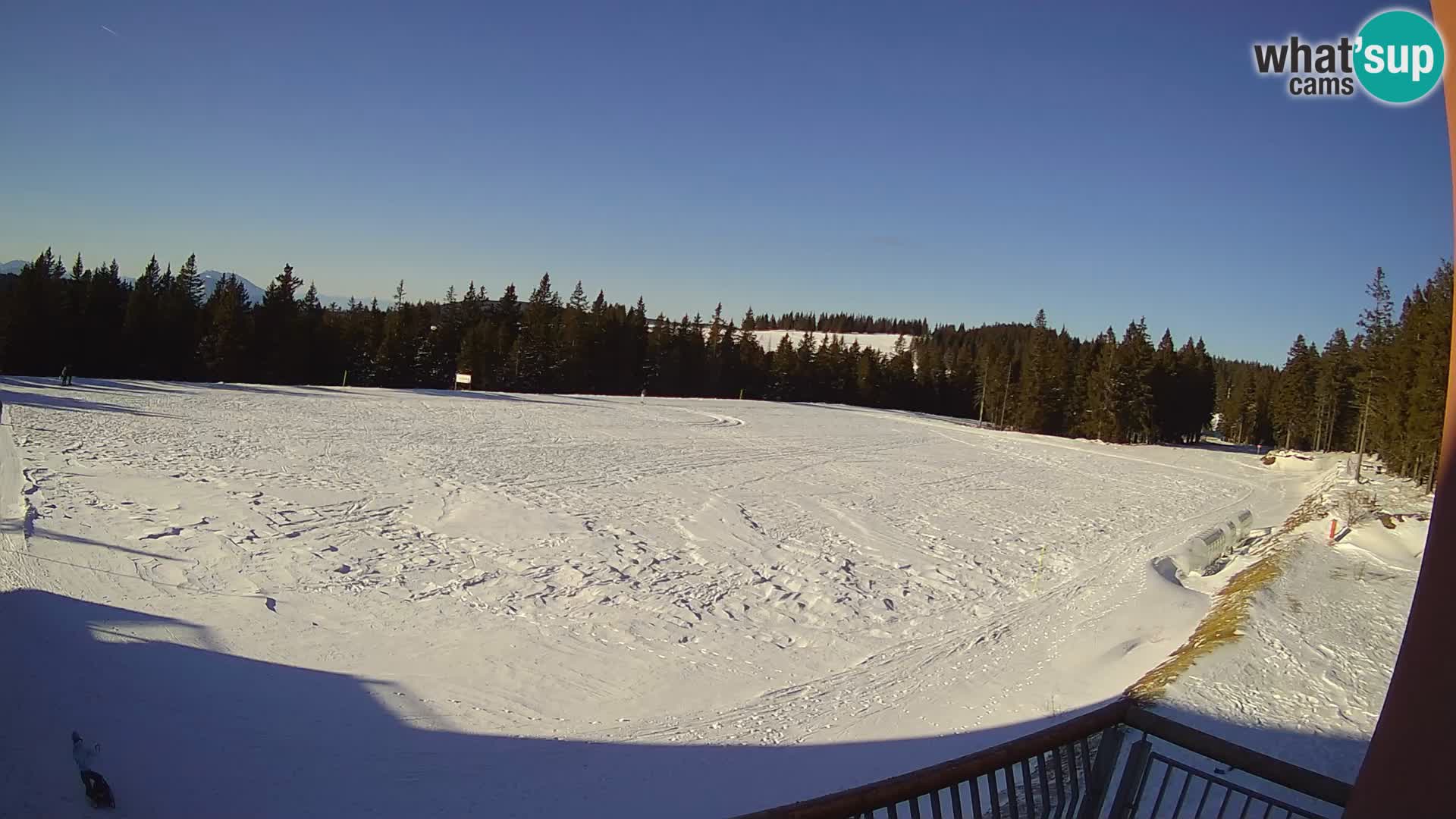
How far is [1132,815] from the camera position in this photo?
155 inches

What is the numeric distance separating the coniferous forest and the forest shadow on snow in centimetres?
3128

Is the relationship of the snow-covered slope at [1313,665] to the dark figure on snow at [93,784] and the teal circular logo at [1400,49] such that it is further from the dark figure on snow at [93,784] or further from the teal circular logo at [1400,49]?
the dark figure on snow at [93,784]

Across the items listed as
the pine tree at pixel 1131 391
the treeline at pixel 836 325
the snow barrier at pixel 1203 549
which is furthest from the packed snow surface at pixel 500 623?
the treeline at pixel 836 325

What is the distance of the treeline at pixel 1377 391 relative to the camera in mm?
30688

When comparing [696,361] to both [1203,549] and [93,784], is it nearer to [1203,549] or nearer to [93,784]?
[1203,549]

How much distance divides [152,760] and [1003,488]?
76.6 feet

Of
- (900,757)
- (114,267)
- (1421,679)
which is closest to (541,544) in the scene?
(900,757)

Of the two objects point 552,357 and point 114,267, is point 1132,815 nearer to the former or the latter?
point 552,357

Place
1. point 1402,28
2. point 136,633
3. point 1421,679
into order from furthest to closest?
point 136,633 → point 1402,28 → point 1421,679

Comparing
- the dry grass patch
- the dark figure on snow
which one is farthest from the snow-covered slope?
the dark figure on snow

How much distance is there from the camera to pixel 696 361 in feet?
228

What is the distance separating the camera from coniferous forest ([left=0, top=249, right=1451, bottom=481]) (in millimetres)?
36781

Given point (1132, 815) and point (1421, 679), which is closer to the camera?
point (1421, 679)

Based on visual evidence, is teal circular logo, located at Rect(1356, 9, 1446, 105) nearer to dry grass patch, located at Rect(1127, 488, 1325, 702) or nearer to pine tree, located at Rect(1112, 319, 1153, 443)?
dry grass patch, located at Rect(1127, 488, 1325, 702)
